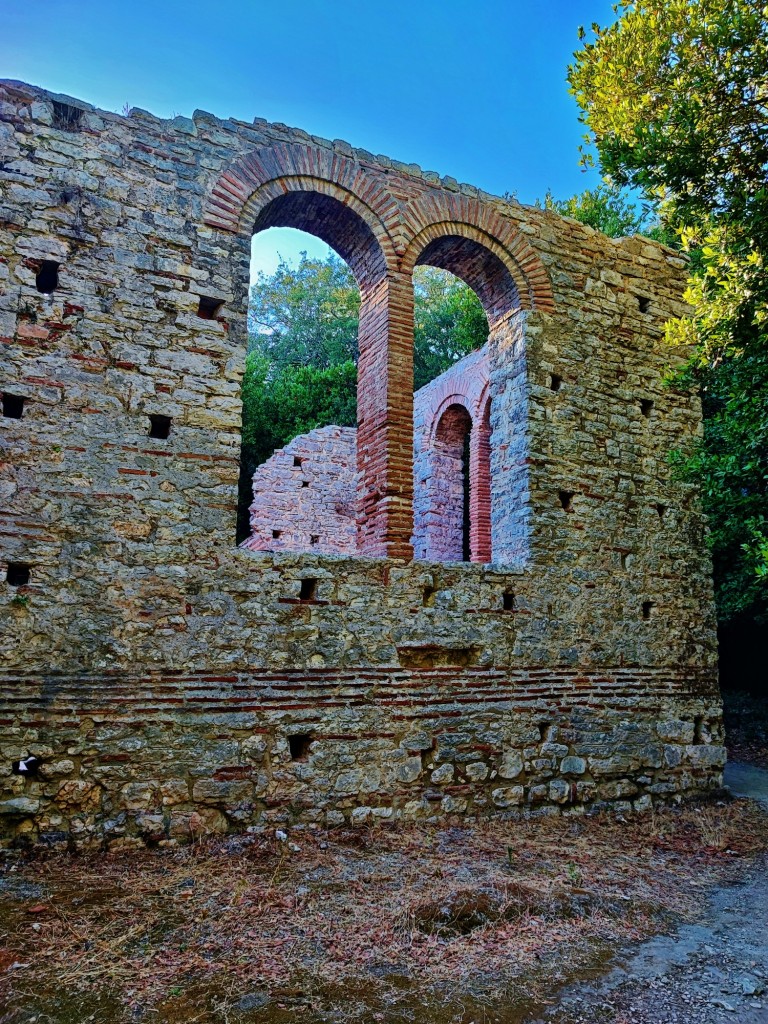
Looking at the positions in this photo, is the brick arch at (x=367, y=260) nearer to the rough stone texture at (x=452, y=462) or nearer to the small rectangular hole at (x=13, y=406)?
the small rectangular hole at (x=13, y=406)

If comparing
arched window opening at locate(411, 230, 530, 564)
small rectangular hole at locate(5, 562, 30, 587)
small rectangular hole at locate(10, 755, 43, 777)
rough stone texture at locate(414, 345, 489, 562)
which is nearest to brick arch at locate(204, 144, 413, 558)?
arched window opening at locate(411, 230, 530, 564)

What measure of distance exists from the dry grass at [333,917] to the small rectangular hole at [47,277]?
3.80 metres

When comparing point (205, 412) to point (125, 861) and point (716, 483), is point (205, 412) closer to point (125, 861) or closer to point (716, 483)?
point (125, 861)

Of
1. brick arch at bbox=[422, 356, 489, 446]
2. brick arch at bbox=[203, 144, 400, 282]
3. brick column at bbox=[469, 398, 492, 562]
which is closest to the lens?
brick arch at bbox=[203, 144, 400, 282]

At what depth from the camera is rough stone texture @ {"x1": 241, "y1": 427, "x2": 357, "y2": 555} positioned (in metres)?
11.2

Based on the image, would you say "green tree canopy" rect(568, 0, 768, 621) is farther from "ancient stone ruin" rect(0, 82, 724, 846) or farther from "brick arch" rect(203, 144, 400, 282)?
"brick arch" rect(203, 144, 400, 282)

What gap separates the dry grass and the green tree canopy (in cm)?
245

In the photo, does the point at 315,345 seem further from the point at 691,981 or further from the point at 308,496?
the point at 691,981

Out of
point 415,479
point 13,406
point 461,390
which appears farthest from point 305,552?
point 415,479

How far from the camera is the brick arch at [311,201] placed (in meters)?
5.50

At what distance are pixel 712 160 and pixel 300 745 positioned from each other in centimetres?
564

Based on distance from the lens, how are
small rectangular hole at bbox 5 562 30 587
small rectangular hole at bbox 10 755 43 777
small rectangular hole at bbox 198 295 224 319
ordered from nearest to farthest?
1. small rectangular hole at bbox 10 755 43 777
2. small rectangular hole at bbox 5 562 30 587
3. small rectangular hole at bbox 198 295 224 319

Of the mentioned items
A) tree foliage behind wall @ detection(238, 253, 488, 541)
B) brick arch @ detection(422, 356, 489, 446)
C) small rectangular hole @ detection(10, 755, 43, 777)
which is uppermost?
tree foliage behind wall @ detection(238, 253, 488, 541)

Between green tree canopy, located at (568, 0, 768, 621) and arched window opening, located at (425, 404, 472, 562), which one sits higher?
green tree canopy, located at (568, 0, 768, 621)
